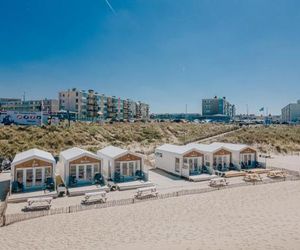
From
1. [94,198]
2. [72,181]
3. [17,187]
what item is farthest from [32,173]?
[94,198]

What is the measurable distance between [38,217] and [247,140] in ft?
166

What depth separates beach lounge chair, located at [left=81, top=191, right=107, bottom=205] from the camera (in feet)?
62.5

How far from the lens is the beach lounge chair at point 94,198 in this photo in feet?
62.5

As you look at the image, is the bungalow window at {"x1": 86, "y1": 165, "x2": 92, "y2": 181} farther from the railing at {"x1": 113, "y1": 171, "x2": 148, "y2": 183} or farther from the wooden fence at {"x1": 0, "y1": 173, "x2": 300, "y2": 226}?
the wooden fence at {"x1": 0, "y1": 173, "x2": 300, "y2": 226}

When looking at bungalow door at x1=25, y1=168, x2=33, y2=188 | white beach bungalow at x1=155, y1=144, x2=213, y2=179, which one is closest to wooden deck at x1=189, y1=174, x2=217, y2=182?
white beach bungalow at x1=155, y1=144, x2=213, y2=179

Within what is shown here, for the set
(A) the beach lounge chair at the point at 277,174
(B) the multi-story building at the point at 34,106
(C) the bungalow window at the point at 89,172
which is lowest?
(A) the beach lounge chair at the point at 277,174

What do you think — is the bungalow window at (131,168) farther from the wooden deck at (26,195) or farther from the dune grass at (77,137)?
the dune grass at (77,137)

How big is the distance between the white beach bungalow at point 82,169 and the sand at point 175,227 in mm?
6283

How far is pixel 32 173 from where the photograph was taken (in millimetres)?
21859

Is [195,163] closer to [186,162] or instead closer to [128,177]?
[186,162]

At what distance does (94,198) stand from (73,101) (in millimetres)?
77981

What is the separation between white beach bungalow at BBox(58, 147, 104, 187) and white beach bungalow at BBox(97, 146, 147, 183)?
4.46ft

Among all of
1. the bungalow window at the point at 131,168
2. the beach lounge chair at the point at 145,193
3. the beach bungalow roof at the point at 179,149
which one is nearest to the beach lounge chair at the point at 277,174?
the beach bungalow roof at the point at 179,149

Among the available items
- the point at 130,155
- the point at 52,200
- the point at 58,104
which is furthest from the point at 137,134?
the point at 58,104
